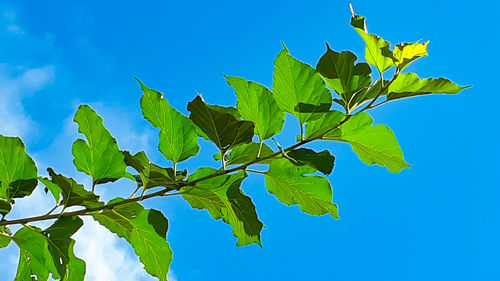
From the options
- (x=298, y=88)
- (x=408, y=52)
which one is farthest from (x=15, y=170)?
(x=408, y=52)

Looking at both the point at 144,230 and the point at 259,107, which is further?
the point at 144,230

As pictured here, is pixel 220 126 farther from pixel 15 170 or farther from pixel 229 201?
pixel 15 170

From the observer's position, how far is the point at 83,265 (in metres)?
1.77

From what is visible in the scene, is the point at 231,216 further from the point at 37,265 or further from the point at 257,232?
the point at 37,265

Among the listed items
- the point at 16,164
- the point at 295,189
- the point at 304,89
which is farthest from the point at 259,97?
the point at 16,164

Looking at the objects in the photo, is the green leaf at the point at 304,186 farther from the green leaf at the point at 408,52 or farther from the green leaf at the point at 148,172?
the green leaf at the point at 408,52

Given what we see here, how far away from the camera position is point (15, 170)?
1.55 m

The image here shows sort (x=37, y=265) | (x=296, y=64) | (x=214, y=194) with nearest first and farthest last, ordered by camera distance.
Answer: (x=296, y=64), (x=214, y=194), (x=37, y=265)

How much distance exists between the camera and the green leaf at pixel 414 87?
143cm

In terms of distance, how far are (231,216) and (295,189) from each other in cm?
22

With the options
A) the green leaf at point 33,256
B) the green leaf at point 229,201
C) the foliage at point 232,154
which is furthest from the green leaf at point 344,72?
the green leaf at point 33,256

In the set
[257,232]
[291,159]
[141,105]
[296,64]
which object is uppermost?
[296,64]

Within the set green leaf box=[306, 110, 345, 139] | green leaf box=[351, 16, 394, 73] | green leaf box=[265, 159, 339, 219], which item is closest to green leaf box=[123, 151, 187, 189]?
green leaf box=[265, 159, 339, 219]

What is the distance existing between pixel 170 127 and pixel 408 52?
702 millimetres
